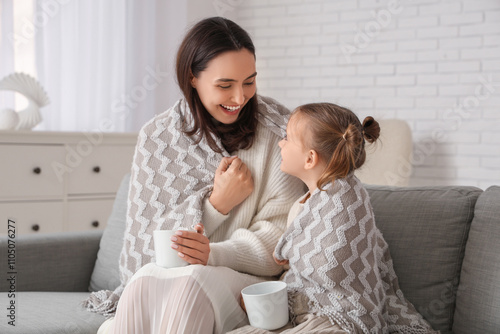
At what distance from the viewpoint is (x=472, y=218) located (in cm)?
→ 176

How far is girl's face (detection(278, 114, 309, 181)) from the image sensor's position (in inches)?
65.2

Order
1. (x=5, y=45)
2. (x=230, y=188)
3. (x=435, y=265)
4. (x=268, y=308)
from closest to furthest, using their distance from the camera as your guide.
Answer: (x=268, y=308)
(x=435, y=265)
(x=230, y=188)
(x=5, y=45)

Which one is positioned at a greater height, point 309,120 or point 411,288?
point 309,120

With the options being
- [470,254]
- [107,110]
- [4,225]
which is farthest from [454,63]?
[4,225]

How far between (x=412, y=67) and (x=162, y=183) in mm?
2606

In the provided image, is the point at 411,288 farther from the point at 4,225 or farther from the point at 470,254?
the point at 4,225

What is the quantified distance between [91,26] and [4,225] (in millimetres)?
1477

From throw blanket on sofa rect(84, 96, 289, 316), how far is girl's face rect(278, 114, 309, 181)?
25 centimetres

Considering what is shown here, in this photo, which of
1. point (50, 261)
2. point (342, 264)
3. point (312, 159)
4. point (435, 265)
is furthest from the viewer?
point (50, 261)

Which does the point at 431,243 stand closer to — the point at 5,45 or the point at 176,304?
the point at 176,304

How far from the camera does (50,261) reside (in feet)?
7.28

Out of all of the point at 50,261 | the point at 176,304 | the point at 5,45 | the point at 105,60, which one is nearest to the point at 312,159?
the point at 176,304

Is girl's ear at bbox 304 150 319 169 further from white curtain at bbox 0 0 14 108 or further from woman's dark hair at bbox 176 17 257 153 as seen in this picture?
white curtain at bbox 0 0 14 108

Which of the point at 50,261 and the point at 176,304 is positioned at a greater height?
the point at 176,304
